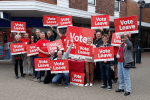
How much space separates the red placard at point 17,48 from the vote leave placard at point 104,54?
11.6ft

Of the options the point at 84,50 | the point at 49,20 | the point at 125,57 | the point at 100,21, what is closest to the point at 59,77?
the point at 84,50

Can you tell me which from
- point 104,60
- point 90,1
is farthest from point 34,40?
point 90,1

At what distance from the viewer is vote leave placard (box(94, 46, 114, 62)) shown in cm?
515

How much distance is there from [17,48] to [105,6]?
379 inches

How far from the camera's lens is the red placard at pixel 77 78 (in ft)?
18.9

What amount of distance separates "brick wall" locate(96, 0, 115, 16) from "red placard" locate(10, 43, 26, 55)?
821cm

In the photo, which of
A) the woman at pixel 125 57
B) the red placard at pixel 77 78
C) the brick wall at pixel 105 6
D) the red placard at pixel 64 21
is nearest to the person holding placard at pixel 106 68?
the woman at pixel 125 57

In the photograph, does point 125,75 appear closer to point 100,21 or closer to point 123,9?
point 100,21

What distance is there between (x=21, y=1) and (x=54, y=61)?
16.9 feet

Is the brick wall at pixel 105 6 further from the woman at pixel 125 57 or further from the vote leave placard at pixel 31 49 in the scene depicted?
the woman at pixel 125 57

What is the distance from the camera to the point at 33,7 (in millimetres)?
8625

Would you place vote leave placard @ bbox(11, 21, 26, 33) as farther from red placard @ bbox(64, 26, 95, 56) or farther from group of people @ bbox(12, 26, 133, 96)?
red placard @ bbox(64, 26, 95, 56)

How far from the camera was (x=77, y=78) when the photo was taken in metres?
5.88

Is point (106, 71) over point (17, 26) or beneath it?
beneath
